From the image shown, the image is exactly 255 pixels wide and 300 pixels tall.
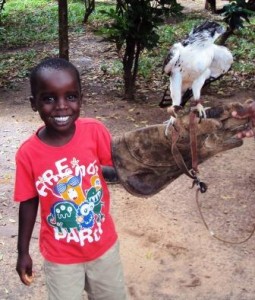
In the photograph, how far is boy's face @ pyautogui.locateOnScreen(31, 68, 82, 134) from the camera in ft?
5.82

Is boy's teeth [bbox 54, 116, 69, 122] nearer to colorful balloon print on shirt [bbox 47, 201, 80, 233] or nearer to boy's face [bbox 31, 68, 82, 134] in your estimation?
boy's face [bbox 31, 68, 82, 134]

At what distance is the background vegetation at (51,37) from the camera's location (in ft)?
30.5

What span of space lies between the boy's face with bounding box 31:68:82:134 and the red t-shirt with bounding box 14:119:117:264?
121mm

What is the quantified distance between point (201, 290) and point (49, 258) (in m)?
1.48

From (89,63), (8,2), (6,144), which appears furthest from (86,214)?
(8,2)

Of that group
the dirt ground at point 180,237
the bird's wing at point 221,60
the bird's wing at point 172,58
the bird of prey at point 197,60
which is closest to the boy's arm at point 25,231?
the dirt ground at point 180,237

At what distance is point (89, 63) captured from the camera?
1034 centimetres

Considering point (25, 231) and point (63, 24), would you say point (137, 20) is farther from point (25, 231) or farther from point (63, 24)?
point (25, 231)

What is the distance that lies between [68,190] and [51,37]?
39.4ft

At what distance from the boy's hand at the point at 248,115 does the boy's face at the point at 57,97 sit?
65cm

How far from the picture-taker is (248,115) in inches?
74.7

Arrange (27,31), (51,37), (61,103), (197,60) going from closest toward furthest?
(61,103) → (197,60) → (51,37) → (27,31)

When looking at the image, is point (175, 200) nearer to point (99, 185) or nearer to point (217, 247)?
point (217, 247)

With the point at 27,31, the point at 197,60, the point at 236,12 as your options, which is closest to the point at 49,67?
the point at 197,60
